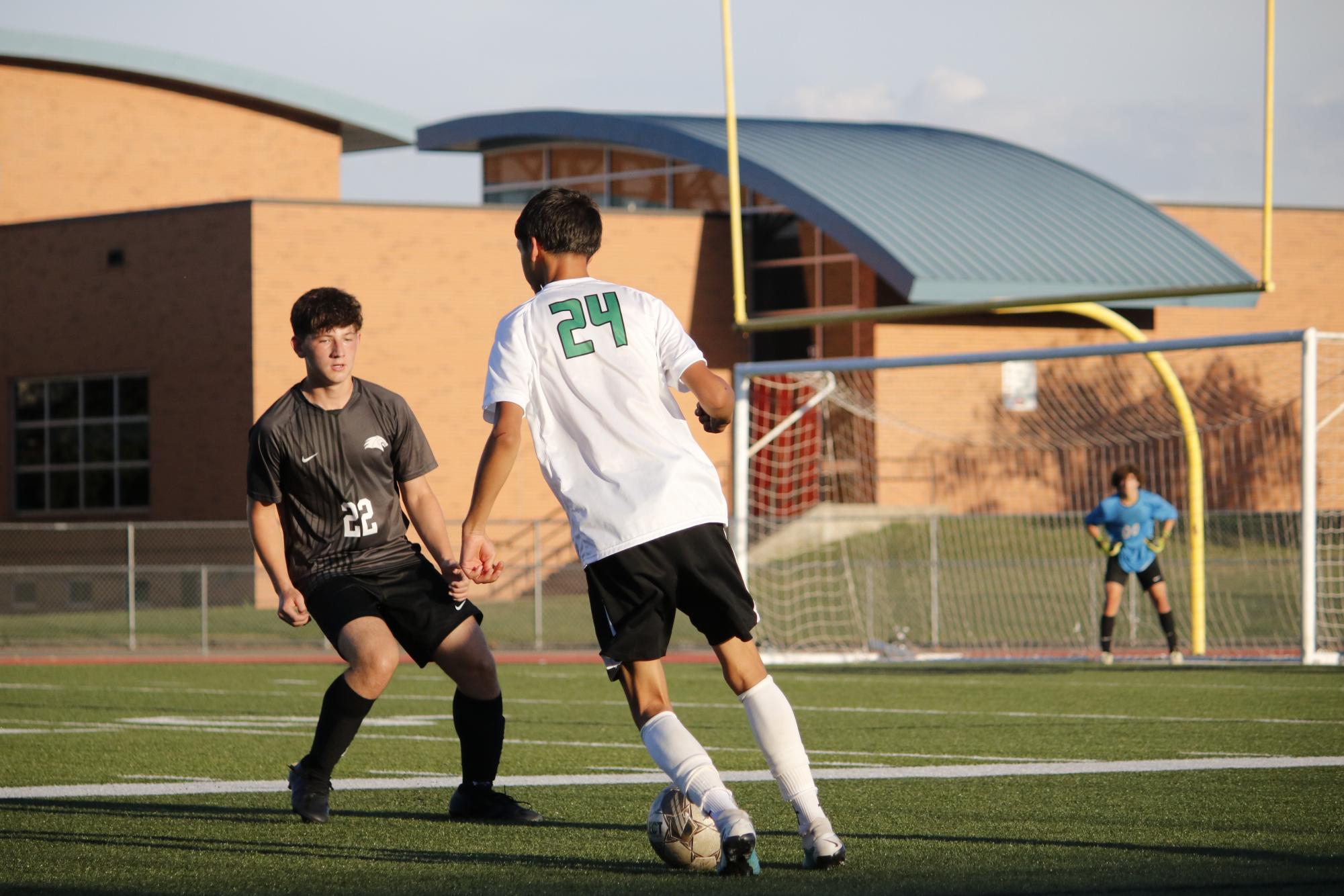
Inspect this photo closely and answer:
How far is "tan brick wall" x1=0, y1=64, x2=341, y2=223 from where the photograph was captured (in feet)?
114

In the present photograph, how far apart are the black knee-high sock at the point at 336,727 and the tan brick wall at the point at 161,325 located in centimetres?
2248

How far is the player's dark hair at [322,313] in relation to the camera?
6902mm

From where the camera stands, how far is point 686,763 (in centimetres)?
550

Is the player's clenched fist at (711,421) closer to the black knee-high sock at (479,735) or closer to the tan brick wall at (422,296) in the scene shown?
the black knee-high sock at (479,735)

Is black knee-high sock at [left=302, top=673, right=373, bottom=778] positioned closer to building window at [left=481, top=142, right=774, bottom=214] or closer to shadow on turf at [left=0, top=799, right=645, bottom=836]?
shadow on turf at [left=0, top=799, right=645, bottom=836]

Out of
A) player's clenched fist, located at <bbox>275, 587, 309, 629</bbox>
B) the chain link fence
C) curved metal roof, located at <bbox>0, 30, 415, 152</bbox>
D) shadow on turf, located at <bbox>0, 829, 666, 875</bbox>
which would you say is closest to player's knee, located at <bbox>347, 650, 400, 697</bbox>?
player's clenched fist, located at <bbox>275, 587, 309, 629</bbox>

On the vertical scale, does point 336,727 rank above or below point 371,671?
below

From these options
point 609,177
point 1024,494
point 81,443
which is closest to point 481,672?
point 1024,494

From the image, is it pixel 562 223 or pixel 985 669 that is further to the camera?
pixel 985 669

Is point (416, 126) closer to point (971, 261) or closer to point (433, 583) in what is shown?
Result: point (971, 261)

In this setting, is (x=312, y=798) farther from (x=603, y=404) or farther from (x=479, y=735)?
(x=603, y=404)

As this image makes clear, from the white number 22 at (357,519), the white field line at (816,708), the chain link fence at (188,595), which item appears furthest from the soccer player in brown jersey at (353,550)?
the chain link fence at (188,595)

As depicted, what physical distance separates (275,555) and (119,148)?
3103 centimetres

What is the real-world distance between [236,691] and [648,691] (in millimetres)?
10234
